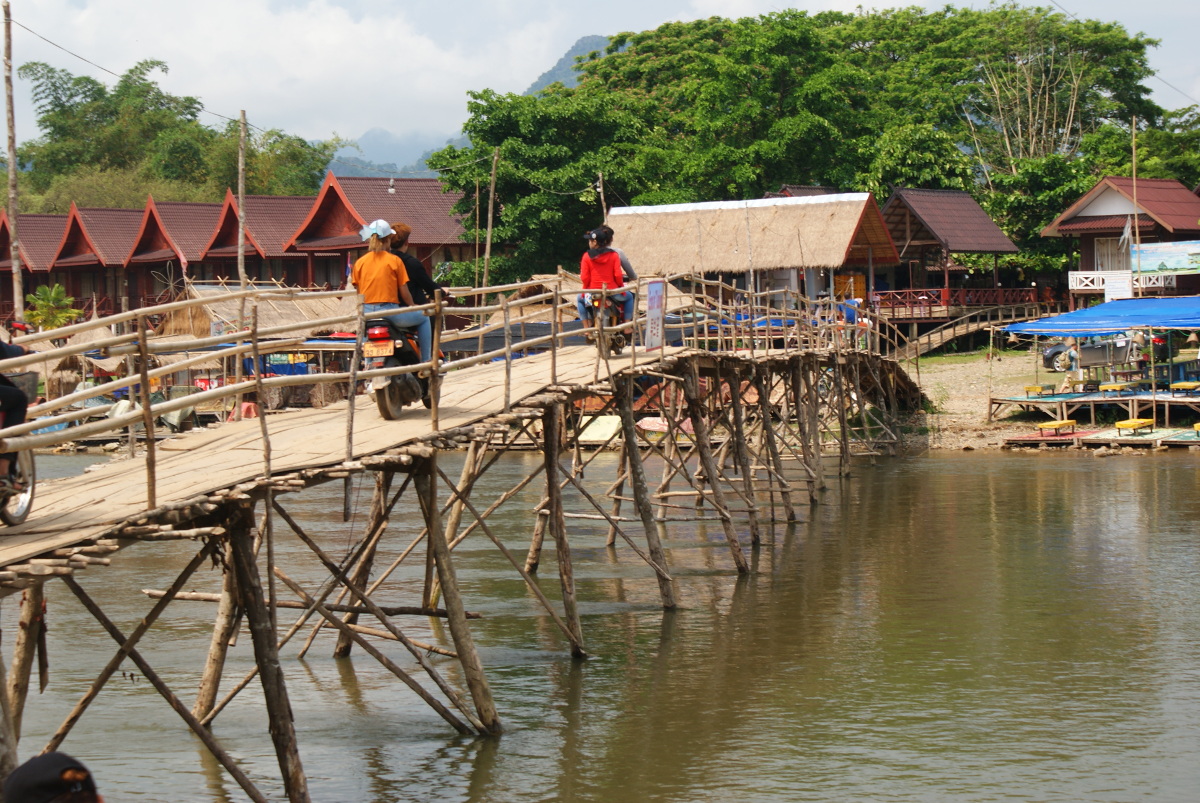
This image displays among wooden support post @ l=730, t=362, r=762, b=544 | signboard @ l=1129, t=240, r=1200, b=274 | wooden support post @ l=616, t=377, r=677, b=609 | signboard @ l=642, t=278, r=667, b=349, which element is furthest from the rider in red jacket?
signboard @ l=1129, t=240, r=1200, b=274

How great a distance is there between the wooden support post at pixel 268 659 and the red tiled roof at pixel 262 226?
114 feet

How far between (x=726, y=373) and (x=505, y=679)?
23.9 feet

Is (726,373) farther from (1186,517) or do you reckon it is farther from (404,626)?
(1186,517)

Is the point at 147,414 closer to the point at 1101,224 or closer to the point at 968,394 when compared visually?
the point at 968,394

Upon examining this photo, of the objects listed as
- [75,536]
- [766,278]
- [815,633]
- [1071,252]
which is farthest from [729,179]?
[75,536]

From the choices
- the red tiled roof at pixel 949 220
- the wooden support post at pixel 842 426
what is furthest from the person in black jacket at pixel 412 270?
the red tiled roof at pixel 949 220

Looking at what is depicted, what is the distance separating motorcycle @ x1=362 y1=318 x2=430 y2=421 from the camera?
981cm

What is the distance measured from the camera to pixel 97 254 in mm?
46125

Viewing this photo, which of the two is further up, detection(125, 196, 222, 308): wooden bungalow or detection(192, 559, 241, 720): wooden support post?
detection(125, 196, 222, 308): wooden bungalow

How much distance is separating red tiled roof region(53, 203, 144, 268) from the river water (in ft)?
96.4

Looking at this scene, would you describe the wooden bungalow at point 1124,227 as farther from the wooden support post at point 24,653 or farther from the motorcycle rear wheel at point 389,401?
the wooden support post at point 24,653

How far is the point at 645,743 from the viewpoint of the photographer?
10250 millimetres

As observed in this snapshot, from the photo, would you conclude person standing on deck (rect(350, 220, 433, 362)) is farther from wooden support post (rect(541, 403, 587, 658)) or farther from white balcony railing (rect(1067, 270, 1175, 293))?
white balcony railing (rect(1067, 270, 1175, 293))

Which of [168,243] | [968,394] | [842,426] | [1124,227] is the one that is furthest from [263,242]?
[1124,227]
